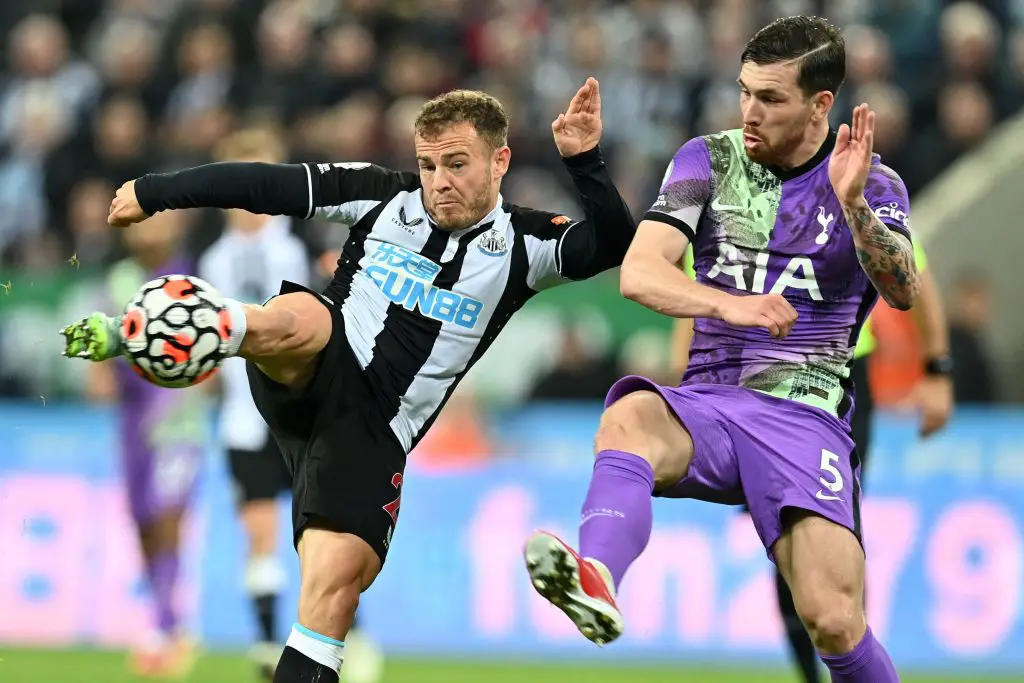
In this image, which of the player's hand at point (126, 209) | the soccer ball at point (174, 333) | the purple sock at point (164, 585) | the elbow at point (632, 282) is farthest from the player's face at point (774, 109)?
the purple sock at point (164, 585)

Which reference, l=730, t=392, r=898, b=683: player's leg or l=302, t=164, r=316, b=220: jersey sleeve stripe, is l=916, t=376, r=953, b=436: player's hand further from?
l=302, t=164, r=316, b=220: jersey sleeve stripe

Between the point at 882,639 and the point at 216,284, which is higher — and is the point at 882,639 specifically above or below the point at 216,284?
below

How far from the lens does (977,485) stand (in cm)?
1151

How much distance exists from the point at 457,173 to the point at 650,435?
1.32m

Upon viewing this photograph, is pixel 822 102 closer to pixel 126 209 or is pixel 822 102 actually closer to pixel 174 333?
pixel 174 333

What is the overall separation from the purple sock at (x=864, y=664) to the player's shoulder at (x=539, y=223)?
1862 mm

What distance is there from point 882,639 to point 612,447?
6.69 metres

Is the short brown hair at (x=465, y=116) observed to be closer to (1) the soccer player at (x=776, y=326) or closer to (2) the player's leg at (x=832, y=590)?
(1) the soccer player at (x=776, y=326)

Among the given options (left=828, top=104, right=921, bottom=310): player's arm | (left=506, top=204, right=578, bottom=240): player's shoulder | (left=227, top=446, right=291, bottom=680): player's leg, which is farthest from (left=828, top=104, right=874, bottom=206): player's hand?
(left=227, top=446, right=291, bottom=680): player's leg

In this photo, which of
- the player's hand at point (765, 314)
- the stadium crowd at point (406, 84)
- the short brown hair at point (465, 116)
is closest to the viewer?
the player's hand at point (765, 314)

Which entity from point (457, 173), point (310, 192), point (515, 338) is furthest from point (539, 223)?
point (515, 338)

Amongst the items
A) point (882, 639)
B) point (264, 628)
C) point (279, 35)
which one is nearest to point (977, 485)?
point (882, 639)

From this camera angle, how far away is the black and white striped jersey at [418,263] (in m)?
6.13

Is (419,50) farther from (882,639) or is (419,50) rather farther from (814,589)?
(814,589)
